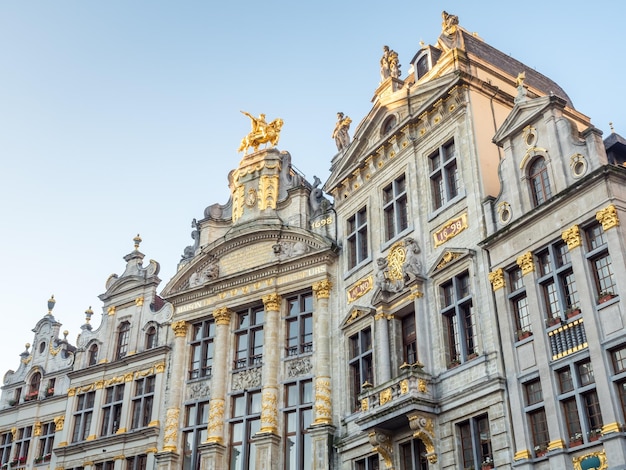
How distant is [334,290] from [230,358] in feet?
16.7

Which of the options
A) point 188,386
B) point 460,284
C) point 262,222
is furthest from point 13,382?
point 460,284

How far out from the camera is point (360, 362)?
2705 cm

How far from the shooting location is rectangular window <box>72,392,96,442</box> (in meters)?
35.3

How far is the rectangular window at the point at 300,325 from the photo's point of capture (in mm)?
29766

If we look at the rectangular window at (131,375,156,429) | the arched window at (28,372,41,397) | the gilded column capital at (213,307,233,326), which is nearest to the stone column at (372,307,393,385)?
the gilded column capital at (213,307,233,326)

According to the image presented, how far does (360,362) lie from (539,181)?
29.1 feet

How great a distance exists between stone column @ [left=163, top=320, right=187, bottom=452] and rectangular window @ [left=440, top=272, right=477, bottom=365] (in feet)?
41.5

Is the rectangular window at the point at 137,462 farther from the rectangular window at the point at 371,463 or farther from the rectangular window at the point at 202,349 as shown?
the rectangular window at the point at 371,463

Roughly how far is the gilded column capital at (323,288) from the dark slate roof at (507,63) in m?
9.86

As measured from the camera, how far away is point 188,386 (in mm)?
31906

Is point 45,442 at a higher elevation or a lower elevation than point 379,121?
lower

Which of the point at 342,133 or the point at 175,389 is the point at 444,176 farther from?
the point at 175,389

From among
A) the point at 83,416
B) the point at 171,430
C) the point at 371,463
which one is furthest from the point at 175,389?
the point at 371,463

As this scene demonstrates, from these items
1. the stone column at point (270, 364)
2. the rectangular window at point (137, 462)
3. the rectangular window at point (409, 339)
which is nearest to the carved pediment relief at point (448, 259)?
the rectangular window at point (409, 339)
